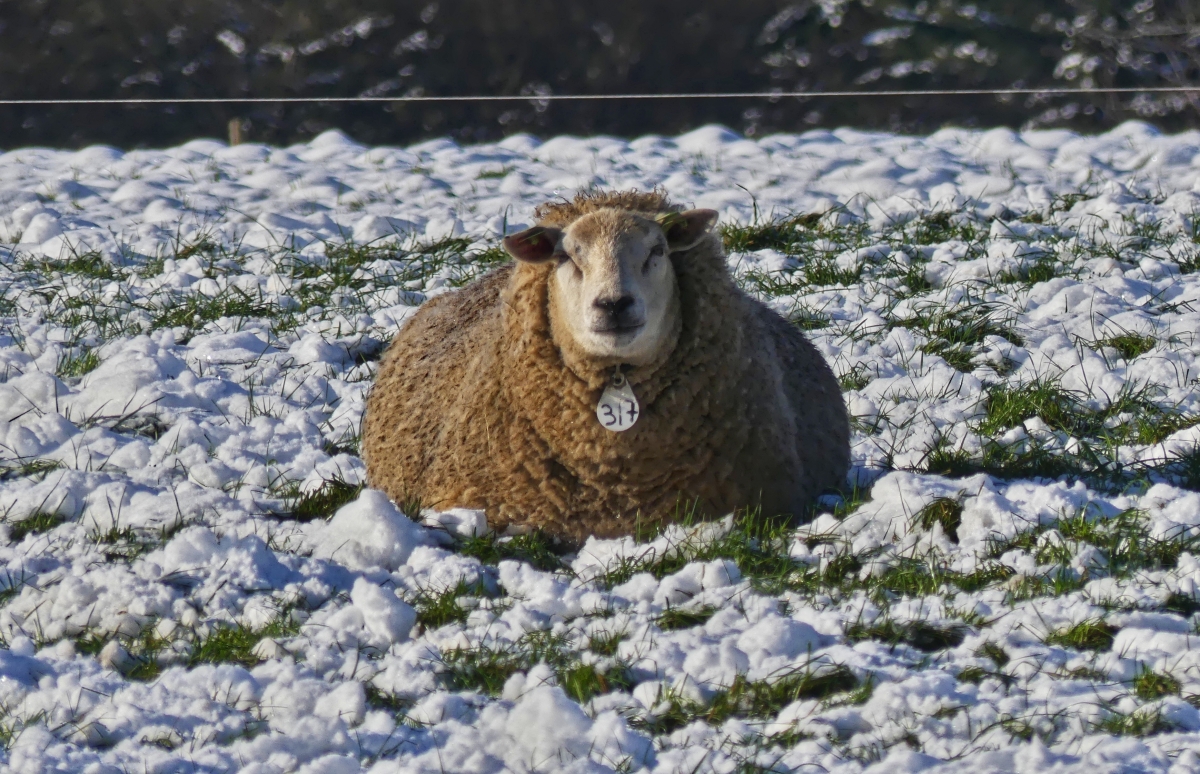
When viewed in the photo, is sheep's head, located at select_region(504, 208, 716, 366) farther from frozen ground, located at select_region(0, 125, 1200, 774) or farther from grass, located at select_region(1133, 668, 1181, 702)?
grass, located at select_region(1133, 668, 1181, 702)

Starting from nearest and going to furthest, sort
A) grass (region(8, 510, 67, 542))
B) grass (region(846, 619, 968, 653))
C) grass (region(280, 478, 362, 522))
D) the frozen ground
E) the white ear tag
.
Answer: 1. the frozen ground
2. grass (region(846, 619, 968, 653))
3. grass (region(8, 510, 67, 542))
4. the white ear tag
5. grass (region(280, 478, 362, 522))

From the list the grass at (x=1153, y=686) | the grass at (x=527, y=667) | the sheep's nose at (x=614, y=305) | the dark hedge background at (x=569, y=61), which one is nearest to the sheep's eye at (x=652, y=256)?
the sheep's nose at (x=614, y=305)

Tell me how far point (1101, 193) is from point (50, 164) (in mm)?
6261

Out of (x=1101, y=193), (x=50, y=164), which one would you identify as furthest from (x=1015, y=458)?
(x=50, y=164)

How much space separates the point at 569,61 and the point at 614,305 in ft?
52.2

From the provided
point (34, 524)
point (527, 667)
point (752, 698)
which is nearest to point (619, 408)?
point (527, 667)

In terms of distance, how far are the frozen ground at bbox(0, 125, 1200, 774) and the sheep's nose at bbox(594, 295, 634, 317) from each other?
592 mm

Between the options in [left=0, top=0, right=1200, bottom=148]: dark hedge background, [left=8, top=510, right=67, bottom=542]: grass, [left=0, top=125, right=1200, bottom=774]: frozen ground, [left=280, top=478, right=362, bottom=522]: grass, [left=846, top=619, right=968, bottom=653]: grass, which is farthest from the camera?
[left=0, top=0, right=1200, bottom=148]: dark hedge background

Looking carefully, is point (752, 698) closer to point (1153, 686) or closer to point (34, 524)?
point (1153, 686)

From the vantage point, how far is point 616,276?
148 inches

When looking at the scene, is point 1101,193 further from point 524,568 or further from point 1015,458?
point 524,568

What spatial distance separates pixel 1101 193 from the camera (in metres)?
7.82

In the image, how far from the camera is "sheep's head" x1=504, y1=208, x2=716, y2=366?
3756 mm

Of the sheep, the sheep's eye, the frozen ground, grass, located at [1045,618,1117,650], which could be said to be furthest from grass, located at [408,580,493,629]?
grass, located at [1045,618,1117,650]
